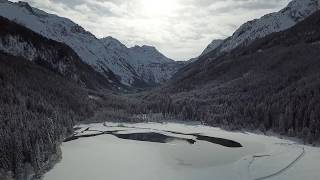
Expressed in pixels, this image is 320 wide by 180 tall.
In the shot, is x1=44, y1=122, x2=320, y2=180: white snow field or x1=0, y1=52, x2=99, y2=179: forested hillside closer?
x1=0, y1=52, x2=99, y2=179: forested hillside

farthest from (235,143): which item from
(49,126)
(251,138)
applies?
(49,126)

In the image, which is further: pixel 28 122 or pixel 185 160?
pixel 28 122

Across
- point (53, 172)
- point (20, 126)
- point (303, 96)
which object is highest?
point (303, 96)

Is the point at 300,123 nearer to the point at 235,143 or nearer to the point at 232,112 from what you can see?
the point at 235,143

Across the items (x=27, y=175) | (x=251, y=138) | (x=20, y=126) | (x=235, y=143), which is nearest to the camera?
(x=27, y=175)

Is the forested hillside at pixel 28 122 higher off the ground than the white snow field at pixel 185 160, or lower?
higher

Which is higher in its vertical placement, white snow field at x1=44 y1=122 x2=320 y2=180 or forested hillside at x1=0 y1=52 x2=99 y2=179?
forested hillside at x1=0 y1=52 x2=99 y2=179

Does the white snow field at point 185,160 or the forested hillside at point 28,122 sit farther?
the white snow field at point 185,160

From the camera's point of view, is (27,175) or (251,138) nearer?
(27,175)
